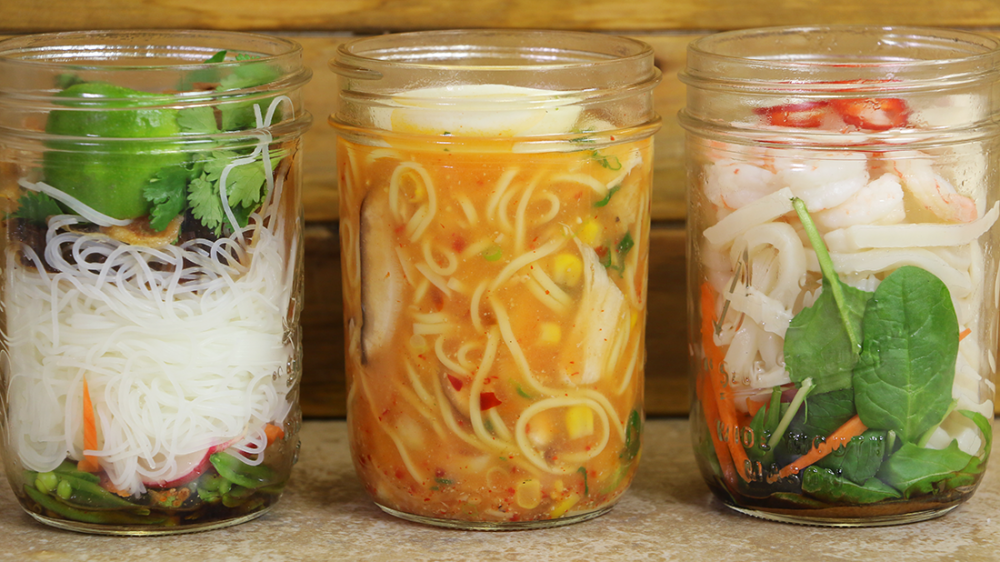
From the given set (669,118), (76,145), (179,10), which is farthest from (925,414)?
(179,10)

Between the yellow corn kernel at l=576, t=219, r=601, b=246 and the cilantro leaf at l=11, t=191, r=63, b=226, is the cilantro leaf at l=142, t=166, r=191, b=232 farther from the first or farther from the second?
the yellow corn kernel at l=576, t=219, r=601, b=246

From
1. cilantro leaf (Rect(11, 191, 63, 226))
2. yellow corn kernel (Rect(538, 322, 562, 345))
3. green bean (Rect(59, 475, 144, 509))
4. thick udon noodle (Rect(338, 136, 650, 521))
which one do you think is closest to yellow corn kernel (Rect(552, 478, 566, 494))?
thick udon noodle (Rect(338, 136, 650, 521))

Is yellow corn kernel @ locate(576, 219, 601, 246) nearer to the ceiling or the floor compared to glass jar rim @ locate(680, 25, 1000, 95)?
nearer to the floor

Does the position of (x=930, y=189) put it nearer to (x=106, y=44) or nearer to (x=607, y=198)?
(x=607, y=198)

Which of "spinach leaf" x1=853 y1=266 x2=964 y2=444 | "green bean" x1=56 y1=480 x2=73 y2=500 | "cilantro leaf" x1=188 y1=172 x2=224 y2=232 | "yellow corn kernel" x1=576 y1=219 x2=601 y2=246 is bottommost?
"green bean" x1=56 y1=480 x2=73 y2=500

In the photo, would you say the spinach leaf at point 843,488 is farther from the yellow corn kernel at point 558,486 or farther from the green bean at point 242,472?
the green bean at point 242,472

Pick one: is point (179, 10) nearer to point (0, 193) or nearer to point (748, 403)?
point (0, 193)

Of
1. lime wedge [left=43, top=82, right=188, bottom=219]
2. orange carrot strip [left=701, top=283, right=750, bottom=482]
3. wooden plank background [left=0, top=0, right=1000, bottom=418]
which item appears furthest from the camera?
wooden plank background [left=0, top=0, right=1000, bottom=418]
